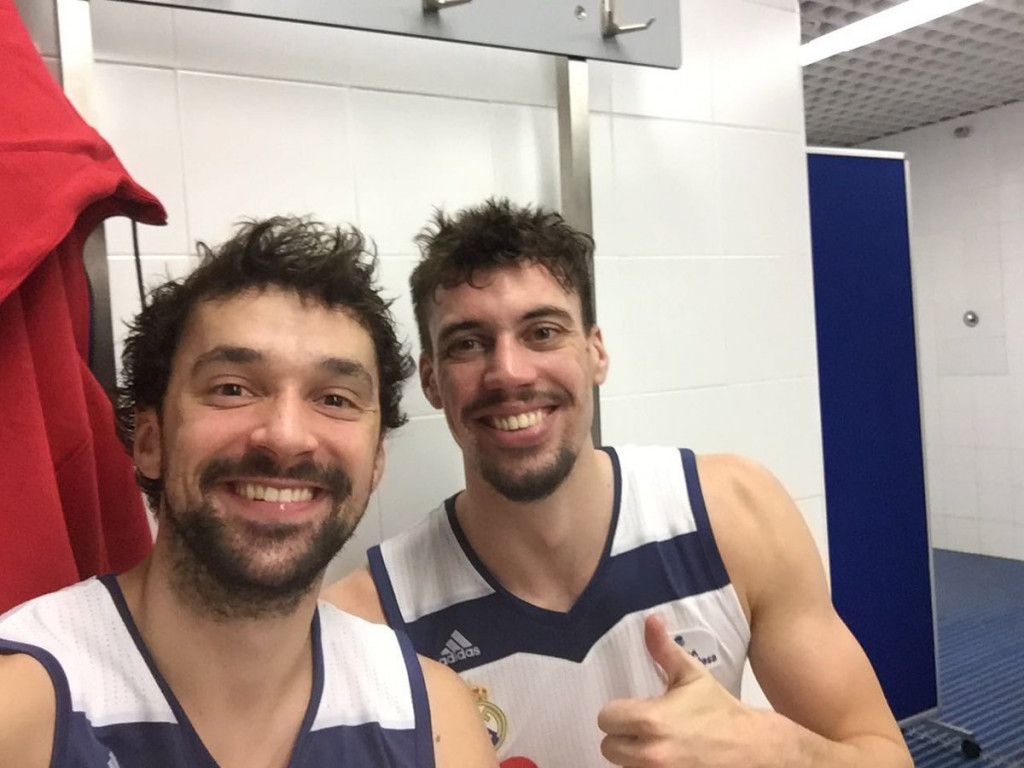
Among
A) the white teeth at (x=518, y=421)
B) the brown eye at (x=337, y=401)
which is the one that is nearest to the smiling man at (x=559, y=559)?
the white teeth at (x=518, y=421)

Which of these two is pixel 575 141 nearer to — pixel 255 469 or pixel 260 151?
pixel 260 151

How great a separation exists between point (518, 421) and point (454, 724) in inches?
14.8

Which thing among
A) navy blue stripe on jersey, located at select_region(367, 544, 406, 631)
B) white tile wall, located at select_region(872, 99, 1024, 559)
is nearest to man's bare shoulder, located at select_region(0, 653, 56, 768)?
navy blue stripe on jersey, located at select_region(367, 544, 406, 631)

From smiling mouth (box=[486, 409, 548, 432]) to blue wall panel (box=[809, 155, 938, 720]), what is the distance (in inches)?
46.3

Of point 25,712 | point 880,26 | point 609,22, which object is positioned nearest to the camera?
point 25,712

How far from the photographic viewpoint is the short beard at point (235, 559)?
28.6 inches

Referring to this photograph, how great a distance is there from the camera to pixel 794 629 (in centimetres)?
111

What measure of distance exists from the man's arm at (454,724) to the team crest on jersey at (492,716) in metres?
0.16

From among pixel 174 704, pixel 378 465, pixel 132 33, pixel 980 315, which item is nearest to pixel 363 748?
pixel 174 704

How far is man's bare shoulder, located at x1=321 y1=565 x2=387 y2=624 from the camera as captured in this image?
1065 millimetres

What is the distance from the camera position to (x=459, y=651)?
1060 mm

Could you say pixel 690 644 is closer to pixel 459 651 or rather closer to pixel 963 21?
pixel 459 651

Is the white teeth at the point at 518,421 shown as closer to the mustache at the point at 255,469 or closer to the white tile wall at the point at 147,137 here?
the mustache at the point at 255,469

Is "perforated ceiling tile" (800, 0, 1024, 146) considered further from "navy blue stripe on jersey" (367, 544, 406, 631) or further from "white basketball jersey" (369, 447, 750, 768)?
"navy blue stripe on jersey" (367, 544, 406, 631)
